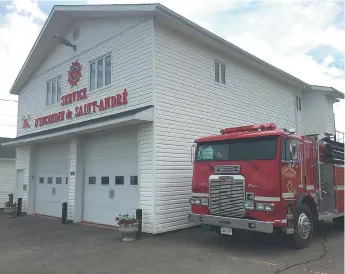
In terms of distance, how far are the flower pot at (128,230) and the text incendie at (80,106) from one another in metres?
4.17

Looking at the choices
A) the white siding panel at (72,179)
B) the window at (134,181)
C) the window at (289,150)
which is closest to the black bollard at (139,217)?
the window at (134,181)

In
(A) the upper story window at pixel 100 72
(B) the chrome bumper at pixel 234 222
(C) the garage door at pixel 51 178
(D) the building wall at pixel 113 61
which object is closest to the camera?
(B) the chrome bumper at pixel 234 222

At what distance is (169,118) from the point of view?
442 inches

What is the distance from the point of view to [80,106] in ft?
45.6

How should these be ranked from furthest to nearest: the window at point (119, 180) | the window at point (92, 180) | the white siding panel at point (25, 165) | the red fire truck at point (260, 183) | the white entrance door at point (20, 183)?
the white entrance door at point (20, 183)
the white siding panel at point (25, 165)
the window at point (92, 180)
the window at point (119, 180)
the red fire truck at point (260, 183)

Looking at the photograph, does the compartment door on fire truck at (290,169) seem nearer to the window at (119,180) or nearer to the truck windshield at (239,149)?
the truck windshield at (239,149)

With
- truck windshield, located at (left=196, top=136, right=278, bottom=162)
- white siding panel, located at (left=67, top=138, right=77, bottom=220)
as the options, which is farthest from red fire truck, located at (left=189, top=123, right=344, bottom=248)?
white siding panel, located at (left=67, top=138, right=77, bottom=220)

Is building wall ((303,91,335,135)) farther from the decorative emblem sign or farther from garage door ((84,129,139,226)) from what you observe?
the decorative emblem sign

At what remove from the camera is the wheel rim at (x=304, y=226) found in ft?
27.7

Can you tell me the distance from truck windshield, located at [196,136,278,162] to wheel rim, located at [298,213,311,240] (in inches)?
69.6

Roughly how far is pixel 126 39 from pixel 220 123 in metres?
4.72

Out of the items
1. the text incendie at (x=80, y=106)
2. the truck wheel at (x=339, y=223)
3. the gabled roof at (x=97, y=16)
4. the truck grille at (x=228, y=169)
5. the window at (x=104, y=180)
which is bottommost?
the truck wheel at (x=339, y=223)

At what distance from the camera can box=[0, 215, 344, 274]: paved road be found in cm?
707

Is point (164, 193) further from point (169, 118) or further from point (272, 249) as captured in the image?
point (272, 249)
